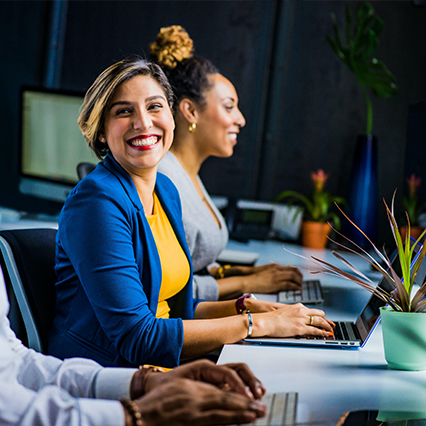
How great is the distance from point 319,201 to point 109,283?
177cm

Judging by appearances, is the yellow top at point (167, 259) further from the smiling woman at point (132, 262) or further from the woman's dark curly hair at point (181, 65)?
the woman's dark curly hair at point (181, 65)

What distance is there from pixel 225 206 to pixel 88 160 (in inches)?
31.2

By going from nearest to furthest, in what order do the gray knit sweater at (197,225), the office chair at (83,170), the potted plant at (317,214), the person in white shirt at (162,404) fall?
the person in white shirt at (162,404)
the gray knit sweater at (197,225)
the office chair at (83,170)
the potted plant at (317,214)

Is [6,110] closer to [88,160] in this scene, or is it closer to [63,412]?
[88,160]

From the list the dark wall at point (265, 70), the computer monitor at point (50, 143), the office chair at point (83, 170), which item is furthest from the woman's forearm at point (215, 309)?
the dark wall at point (265, 70)

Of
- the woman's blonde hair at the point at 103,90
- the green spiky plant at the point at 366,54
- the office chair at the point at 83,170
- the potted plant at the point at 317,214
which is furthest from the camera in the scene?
the potted plant at the point at 317,214

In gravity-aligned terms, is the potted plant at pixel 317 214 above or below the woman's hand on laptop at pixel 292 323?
above

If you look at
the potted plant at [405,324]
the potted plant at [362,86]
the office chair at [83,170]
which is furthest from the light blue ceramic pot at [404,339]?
the office chair at [83,170]

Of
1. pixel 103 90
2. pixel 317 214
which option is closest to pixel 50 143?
pixel 317 214

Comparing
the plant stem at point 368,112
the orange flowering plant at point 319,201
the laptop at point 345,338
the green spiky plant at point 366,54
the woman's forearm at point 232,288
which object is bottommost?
the woman's forearm at point 232,288

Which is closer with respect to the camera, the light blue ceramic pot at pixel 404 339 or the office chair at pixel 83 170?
the light blue ceramic pot at pixel 404 339

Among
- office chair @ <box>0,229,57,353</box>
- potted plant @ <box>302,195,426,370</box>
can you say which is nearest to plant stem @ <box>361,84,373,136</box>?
potted plant @ <box>302,195,426,370</box>

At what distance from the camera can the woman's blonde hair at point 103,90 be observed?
1.23m

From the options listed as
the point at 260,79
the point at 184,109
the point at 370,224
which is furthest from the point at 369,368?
the point at 260,79
